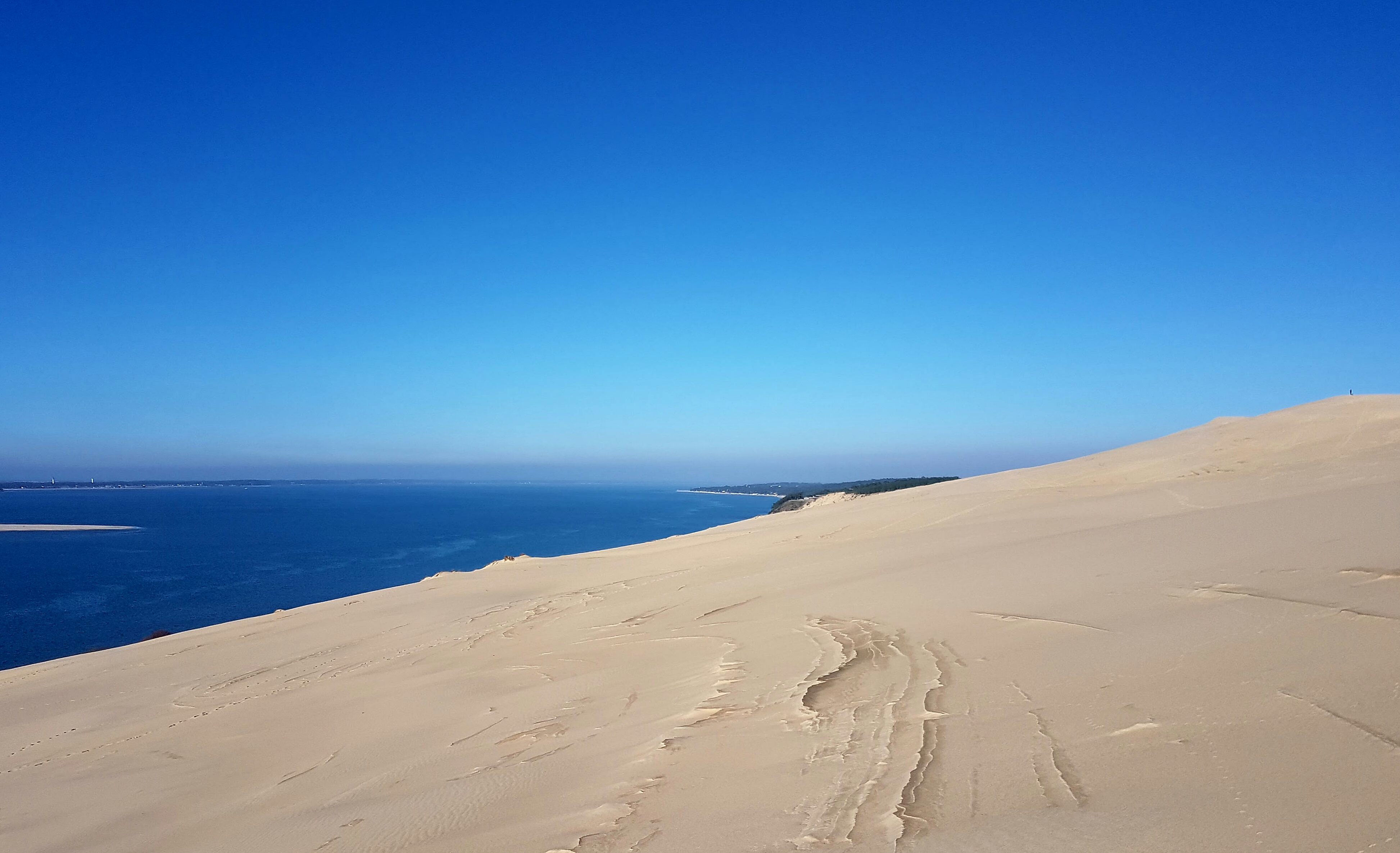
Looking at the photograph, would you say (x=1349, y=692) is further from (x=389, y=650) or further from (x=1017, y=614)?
(x=389, y=650)

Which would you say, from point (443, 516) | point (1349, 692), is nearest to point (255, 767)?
point (1349, 692)

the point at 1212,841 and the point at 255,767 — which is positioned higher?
the point at 1212,841

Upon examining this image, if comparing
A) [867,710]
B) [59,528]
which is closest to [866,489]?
[867,710]

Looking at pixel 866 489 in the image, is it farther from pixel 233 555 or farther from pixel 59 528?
pixel 59 528

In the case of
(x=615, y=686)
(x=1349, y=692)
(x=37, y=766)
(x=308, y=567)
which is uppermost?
(x=1349, y=692)

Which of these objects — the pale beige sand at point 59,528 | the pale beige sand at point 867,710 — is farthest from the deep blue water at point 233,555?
the pale beige sand at point 867,710

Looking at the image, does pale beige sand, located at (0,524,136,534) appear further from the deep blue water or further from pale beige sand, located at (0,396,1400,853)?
pale beige sand, located at (0,396,1400,853)
